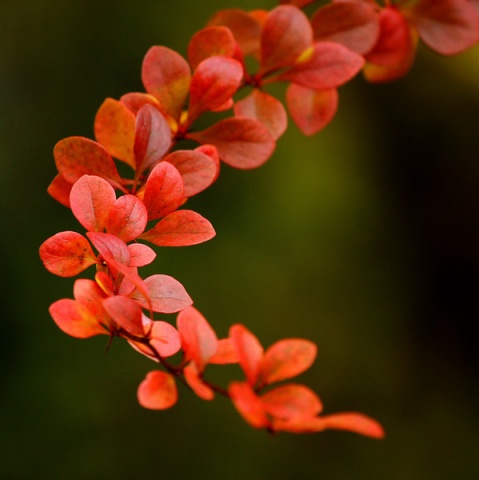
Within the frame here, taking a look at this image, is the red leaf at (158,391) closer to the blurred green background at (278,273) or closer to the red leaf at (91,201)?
the red leaf at (91,201)

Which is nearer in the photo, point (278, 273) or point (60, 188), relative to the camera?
point (60, 188)

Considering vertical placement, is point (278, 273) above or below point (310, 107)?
below

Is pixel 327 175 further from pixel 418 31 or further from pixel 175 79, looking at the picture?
pixel 175 79

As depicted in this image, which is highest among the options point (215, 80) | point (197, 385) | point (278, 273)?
point (215, 80)

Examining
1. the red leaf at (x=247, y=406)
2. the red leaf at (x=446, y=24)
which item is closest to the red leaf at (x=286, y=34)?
the red leaf at (x=446, y=24)

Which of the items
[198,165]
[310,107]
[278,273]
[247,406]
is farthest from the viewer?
[278,273]

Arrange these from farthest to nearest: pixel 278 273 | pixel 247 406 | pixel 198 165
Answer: pixel 278 273 → pixel 198 165 → pixel 247 406

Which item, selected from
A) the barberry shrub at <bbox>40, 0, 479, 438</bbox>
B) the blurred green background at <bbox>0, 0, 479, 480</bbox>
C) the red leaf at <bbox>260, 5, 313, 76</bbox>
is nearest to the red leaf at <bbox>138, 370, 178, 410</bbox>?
the barberry shrub at <bbox>40, 0, 479, 438</bbox>

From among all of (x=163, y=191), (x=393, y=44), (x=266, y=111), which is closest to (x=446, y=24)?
(x=393, y=44)

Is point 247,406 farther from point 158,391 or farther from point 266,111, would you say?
point 266,111
